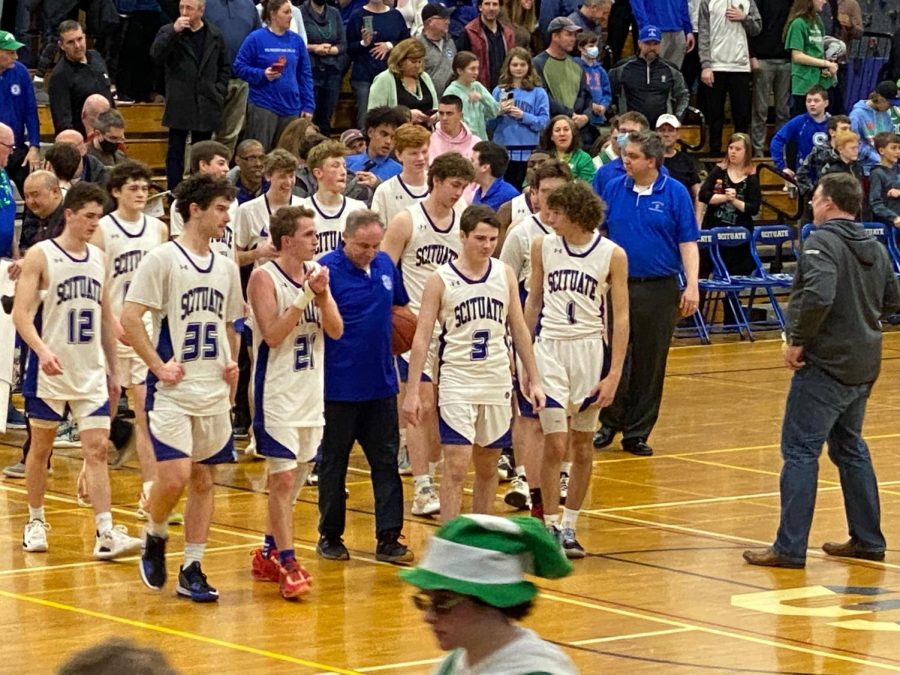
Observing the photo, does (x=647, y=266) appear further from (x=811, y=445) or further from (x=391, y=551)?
(x=391, y=551)

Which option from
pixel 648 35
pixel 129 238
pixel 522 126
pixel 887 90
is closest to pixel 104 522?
pixel 129 238

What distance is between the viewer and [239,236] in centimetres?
1266

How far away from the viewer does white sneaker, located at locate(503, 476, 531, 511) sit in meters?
11.8

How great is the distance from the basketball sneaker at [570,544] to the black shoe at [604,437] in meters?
3.57

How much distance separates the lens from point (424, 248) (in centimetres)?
1181

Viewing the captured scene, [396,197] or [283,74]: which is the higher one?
[283,74]

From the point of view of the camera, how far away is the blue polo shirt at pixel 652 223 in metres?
13.4

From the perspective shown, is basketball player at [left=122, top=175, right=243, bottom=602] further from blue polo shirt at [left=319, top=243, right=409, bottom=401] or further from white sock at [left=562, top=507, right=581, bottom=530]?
white sock at [left=562, top=507, right=581, bottom=530]

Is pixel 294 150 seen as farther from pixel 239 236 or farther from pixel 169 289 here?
pixel 169 289

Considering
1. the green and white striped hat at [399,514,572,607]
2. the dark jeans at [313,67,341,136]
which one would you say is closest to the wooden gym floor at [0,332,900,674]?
the green and white striped hat at [399,514,572,607]

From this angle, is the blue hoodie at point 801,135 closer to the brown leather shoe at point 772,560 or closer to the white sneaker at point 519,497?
the white sneaker at point 519,497

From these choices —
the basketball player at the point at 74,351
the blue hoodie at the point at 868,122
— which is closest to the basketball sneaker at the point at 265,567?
the basketball player at the point at 74,351

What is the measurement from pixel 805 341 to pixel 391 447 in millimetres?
2228

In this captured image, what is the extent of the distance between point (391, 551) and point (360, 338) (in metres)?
1.16
